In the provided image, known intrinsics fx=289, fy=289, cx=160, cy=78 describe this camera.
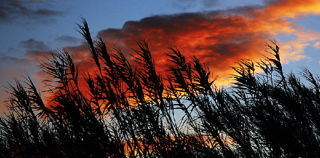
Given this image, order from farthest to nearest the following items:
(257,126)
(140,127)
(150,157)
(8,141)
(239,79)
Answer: (8,141) < (239,79) < (257,126) < (140,127) < (150,157)

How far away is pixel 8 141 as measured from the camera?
10.5m

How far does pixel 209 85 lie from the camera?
844 centimetres

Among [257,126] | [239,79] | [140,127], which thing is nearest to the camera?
[140,127]

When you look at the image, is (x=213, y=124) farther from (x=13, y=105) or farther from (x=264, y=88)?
(x=13, y=105)

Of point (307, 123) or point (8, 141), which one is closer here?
point (307, 123)

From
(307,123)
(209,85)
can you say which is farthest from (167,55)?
(307,123)

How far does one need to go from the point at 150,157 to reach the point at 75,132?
1.70 m

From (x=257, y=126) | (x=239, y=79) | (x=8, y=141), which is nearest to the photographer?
(x=257, y=126)

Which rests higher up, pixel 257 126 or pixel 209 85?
pixel 209 85

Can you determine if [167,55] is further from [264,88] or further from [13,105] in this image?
[13,105]

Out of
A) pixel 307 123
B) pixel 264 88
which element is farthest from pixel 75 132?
pixel 307 123

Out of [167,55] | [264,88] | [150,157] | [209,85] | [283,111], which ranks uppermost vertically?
[167,55]

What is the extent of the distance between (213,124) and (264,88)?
5.42 ft

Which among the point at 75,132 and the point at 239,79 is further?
the point at 239,79
